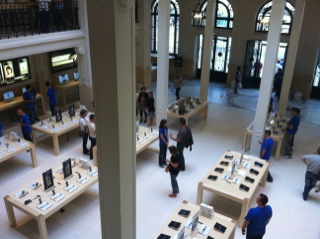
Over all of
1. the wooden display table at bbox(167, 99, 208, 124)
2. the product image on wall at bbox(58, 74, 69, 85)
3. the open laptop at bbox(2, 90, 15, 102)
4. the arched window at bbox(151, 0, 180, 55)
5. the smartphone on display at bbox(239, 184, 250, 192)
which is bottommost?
the smartphone on display at bbox(239, 184, 250, 192)

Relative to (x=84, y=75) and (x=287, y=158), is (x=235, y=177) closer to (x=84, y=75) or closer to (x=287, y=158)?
(x=287, y=158)

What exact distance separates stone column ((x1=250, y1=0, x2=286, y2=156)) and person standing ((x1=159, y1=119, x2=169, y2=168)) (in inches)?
113

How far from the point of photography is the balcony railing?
Result: 33.5 feet

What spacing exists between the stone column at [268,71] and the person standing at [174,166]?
3.33m

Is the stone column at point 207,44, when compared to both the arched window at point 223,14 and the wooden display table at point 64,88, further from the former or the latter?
the wooden display table at point 64,88

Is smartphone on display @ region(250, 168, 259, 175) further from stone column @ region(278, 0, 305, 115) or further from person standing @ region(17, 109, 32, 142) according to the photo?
person standing @ region(17, 109, 32, 142)

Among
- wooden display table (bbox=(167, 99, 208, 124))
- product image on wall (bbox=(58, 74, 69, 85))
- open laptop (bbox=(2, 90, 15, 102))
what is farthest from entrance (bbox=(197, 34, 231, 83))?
open laptop (bbox=(2, 90, 15, 102))

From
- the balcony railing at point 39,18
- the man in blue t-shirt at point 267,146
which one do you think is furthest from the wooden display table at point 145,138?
the balcony railing at point 39,18

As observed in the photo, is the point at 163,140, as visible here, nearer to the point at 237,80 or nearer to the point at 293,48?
the point at 293,48

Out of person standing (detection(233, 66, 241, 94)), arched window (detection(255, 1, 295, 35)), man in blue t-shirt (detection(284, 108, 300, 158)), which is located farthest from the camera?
person standing (detection(233, 66, 241, 94))

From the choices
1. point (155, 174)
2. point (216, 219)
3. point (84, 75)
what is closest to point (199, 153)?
point (155, 174)

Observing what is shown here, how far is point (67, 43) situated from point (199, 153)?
607 cm

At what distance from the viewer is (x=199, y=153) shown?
10516 millimetres

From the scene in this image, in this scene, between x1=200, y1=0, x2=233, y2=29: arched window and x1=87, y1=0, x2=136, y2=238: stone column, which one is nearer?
x1=87, y1=0, x2=136, y2=238: stone column
